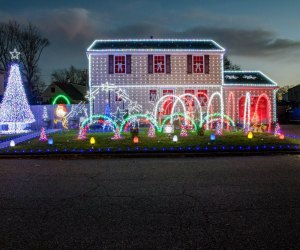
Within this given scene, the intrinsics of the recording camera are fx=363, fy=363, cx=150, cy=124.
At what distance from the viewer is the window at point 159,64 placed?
29.3 meters

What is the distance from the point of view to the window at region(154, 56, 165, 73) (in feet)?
96.1

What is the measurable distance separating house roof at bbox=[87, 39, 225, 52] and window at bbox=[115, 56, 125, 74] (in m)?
0.72

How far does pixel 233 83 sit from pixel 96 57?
11473mm

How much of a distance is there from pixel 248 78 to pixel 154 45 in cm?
868

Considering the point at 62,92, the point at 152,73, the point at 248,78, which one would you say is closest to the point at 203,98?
the point at 152,73

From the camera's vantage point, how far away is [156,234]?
191 inches

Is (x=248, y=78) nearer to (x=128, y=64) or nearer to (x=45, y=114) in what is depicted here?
(x=128, y=64)

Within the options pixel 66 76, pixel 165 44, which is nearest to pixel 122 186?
pixel 165 44

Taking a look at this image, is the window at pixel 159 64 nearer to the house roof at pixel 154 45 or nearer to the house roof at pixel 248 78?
the house roof at pixel 154 45

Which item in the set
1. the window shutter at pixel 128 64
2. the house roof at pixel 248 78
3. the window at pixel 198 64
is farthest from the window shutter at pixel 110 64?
the house roof at pixel 248 78

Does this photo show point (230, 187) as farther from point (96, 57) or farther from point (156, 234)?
point (96, 57)

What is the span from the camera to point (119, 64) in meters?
29.1

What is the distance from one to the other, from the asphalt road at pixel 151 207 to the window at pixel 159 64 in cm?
1928

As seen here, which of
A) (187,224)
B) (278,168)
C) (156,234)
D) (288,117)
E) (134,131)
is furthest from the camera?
(288,117)
